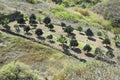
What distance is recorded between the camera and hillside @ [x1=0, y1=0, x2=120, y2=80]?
161ft

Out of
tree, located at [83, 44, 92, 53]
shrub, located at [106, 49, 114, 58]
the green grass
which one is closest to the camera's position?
the green grass

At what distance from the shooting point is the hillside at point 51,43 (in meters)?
49.1

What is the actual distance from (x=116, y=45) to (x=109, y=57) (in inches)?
477

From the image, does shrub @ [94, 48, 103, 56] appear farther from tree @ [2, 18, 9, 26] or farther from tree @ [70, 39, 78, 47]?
tree @ [2, 18, 9, 26]

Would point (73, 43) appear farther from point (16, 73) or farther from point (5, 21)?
point (16, 73)

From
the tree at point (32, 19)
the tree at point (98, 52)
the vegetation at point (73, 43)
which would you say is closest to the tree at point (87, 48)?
the tree at point (98, 52)

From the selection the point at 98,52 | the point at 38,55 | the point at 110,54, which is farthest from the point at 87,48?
the point at 38,55

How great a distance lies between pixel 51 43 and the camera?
78.5 metres

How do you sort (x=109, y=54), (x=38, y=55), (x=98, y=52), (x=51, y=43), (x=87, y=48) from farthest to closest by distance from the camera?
(x=51, y=43)
(x=109, y=54)
(x=87, y=48)
(x=98, y=52)
(x=38, y=55)

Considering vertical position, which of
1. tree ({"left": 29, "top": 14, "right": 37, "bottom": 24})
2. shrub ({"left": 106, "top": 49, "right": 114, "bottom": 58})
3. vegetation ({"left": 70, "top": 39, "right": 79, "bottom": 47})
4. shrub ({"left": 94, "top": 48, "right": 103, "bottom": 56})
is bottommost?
shrub ({"left": 106, "top": 49, "right": 114, "bottom": 58})

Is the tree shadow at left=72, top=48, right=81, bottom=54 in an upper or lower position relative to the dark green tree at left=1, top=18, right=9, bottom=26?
lower

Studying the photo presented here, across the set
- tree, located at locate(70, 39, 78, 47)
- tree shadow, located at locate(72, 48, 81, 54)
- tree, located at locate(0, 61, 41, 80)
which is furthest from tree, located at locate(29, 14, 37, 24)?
tree, located at locate(0, 61, 41, 80)

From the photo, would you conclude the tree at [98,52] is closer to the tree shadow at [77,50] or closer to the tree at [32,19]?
the tree shadow at [77,50]

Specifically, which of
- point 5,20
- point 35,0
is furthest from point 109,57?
point 35,0
